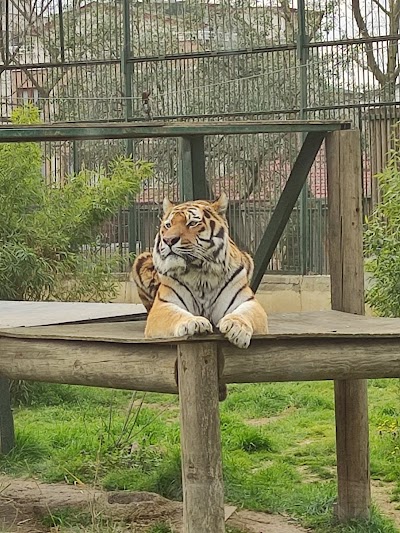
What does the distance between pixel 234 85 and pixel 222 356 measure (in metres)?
6.89

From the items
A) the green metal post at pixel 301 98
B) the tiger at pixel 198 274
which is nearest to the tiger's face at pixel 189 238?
the tiger at pixel 198 274

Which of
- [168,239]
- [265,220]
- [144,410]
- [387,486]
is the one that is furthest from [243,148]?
[168,239]

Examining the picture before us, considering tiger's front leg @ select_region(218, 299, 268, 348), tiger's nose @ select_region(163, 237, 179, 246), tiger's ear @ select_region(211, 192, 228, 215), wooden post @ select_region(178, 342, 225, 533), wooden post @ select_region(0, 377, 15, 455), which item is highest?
tiger's ear @ select_region(211, 192, 228, 215)

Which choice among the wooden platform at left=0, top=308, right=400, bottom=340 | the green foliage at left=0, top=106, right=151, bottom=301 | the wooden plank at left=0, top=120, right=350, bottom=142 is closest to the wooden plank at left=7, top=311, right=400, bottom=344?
the wooden platform at left=0, top=308, right=400, bottom=340

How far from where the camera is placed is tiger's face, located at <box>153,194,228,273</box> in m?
3.92

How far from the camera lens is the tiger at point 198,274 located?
392cm

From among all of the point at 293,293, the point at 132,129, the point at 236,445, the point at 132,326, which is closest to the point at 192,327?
the point at 132,326

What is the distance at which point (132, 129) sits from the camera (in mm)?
4598

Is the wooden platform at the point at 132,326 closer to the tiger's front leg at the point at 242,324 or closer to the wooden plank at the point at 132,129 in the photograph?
the tiger's front leg at the point at 242,324

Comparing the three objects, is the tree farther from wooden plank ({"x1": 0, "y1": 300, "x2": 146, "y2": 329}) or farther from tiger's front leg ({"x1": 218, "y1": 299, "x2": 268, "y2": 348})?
tiger's front leg ({"x1": 218, "y1": 299, "x2": 268, "y2": 348})

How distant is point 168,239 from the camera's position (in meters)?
3.91

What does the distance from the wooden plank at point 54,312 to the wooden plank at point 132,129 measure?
2.91 ft

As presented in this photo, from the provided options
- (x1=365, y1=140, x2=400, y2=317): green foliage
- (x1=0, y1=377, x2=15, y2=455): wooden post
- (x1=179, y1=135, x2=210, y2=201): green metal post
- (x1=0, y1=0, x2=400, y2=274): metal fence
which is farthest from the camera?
(x1=0, y1=0, x2=400, y2=274): metal fence

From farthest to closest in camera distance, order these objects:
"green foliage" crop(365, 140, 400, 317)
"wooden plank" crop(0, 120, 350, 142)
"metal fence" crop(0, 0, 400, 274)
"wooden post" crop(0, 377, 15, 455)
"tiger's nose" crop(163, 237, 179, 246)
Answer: "metal fence" crop(0, 0, 400, 274) < "green foliage" crop(365, 140, 400, 317) < "wooden post" crop(0, 377, 15, 455) < "wooden plank" crop(0, 120, 350, 142) < "tiger's nose" crop(163, 237, 179, 246)
